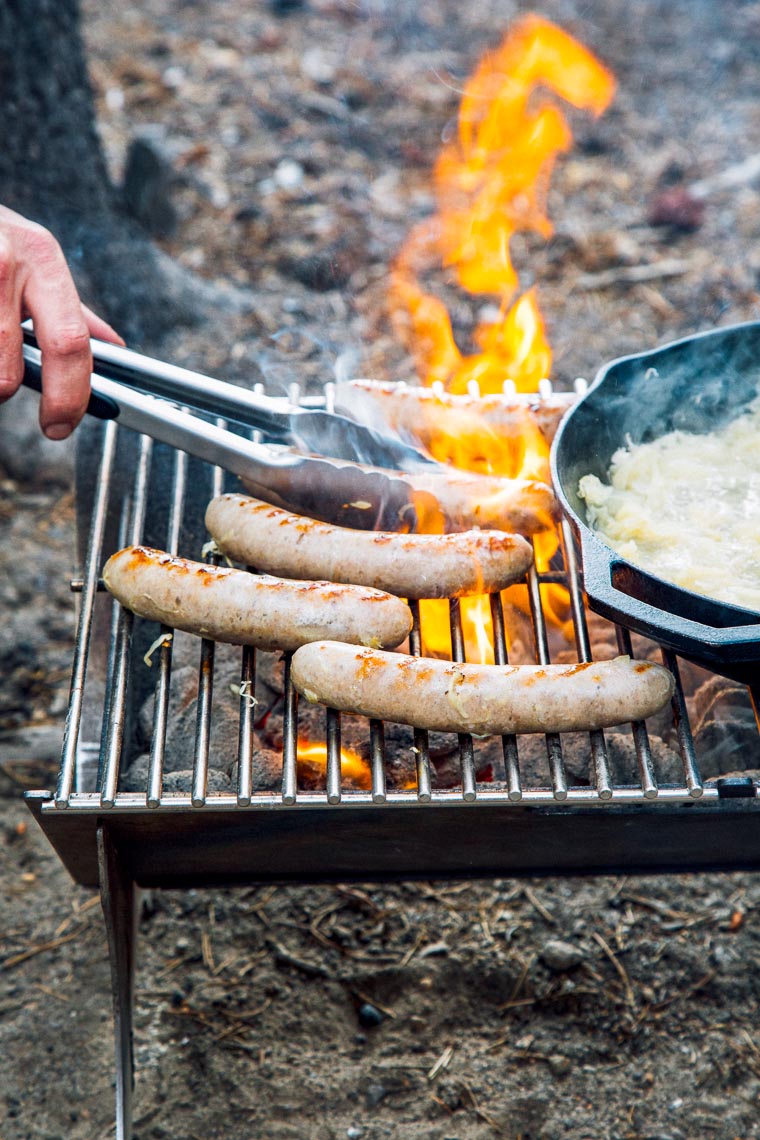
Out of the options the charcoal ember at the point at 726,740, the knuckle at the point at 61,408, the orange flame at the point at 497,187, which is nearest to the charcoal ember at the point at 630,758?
the charcoal ember at the point at 726,740

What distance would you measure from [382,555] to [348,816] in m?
0.66

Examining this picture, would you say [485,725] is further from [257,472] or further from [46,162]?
[46,162]

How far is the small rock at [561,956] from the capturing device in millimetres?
3217

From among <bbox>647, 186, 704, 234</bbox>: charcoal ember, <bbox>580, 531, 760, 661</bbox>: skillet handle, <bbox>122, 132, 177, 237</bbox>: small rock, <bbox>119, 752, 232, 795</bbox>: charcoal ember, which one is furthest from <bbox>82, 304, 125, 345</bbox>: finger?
<bbox>647, 186, 704, 234</bbox>: charcoal ember

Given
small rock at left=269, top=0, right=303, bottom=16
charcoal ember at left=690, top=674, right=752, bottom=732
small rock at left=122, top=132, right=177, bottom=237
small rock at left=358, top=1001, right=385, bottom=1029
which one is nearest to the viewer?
charcoal ember at left=690, top=674, right=752, bottom=732

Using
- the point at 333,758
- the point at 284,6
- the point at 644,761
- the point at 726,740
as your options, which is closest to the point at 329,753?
the point at 333,758

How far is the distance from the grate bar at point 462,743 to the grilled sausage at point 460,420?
0.63m

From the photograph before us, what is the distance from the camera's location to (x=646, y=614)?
2084 mm

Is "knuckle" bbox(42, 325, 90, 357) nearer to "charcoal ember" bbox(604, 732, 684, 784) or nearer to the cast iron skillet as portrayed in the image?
the cast iron skillet

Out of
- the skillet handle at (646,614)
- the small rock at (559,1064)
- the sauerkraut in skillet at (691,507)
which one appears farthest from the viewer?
the small rock at (559,1064)

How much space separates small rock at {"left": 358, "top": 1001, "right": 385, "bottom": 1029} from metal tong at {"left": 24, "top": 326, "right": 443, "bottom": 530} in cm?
150

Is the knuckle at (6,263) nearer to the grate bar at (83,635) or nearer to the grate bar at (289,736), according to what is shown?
the grate bar at (83,635)

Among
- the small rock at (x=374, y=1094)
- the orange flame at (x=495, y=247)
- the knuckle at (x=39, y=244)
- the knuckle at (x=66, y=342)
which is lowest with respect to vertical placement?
the small rock at (x=374, y=1094)

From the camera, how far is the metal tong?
2664 mm
